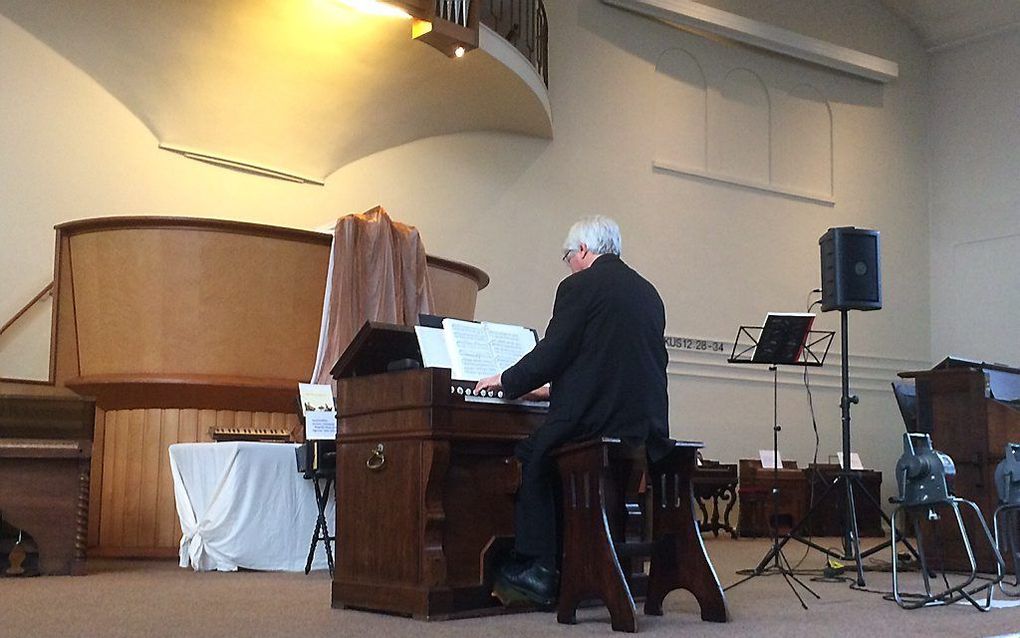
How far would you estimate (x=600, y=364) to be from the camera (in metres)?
4.06

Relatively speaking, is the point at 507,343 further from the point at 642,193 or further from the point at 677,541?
the point at 642,193

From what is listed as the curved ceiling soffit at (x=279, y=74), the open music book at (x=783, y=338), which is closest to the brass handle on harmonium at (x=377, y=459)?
the open music book at (x=783, y=338)

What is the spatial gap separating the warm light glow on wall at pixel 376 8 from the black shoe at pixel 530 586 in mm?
5551

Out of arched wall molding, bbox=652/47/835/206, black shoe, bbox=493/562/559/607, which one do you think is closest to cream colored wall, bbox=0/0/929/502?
arched wall molding, bbox=652/47/835/206

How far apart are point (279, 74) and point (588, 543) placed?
6.53m

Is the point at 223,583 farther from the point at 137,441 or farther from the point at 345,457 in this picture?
the point at 137,441

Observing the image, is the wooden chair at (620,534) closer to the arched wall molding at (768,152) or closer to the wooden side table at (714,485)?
the wooden side table at (714,485)

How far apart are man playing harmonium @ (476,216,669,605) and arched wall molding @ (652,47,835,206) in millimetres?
8557

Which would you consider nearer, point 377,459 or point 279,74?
point 377,459

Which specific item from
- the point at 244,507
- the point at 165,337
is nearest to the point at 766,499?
the point at 244,507

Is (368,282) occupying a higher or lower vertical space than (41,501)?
higher

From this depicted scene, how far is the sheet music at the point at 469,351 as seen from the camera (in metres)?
4.24

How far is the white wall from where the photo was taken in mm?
13898

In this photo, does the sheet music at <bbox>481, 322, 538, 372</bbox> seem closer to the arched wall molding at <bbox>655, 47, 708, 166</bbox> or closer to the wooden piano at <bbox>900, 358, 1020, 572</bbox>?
the wooden piano at <bbox>900, 358, 1020, 572</bbox>
